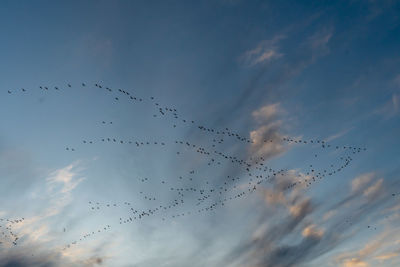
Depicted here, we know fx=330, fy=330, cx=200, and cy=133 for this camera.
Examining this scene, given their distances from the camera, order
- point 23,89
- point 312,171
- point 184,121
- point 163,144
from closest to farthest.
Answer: point 23,89
point 184,121
point 163,144
point 312,171

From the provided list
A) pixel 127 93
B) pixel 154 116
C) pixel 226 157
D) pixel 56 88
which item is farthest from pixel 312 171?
pixel 56 88

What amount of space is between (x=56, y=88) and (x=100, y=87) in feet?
18.5

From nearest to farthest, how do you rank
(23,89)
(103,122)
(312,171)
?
(23,89), (103,122), (312,171)

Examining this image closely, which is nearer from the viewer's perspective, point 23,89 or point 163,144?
point 23,89

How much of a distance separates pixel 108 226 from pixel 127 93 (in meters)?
27.4

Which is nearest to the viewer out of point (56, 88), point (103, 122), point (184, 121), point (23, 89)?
point (23, 89)

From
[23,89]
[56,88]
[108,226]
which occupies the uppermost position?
[56,88]

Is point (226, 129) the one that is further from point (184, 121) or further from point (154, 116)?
point (154, 116)

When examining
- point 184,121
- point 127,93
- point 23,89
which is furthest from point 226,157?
point 23,89

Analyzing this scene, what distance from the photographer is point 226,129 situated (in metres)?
56.7

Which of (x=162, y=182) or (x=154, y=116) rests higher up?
(x=154, y=116)

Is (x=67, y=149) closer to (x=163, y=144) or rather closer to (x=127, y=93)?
(x=127, y=93)

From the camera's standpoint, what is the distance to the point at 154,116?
162ft

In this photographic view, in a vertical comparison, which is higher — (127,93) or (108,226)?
(127,93)
